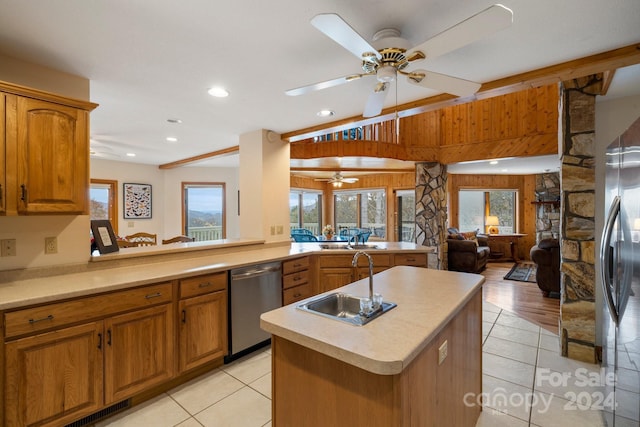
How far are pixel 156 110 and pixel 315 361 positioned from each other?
2.98m

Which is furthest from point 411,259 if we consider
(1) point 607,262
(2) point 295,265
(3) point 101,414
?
(3) point 101,414

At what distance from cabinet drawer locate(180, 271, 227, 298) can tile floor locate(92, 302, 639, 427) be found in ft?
2.44

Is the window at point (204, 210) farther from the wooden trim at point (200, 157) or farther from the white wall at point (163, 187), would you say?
the wooden trim at point (200, 157)

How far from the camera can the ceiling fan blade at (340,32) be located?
1230 mm

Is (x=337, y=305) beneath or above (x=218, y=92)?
beneath

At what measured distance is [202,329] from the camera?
2.44m

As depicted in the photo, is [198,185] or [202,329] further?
[198,185]

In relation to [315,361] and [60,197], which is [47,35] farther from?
[315,361]

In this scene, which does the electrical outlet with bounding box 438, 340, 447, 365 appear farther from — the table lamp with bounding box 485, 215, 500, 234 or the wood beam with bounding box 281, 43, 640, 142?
the table lamp with bounding box 485, 215, 500, 234

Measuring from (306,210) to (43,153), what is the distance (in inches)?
285

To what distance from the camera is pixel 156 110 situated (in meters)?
3.03

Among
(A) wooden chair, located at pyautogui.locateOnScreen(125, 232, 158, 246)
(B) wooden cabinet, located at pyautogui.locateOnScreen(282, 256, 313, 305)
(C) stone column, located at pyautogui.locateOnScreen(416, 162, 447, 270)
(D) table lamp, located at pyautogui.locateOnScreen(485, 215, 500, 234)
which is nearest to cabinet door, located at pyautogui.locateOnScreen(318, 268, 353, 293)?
(B) wooden cabinet, located at pyautogui.locateOnScreen(282, 256, 313, 305)

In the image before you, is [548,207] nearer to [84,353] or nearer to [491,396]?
[491,396]

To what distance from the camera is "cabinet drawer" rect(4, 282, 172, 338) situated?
5.21ft
